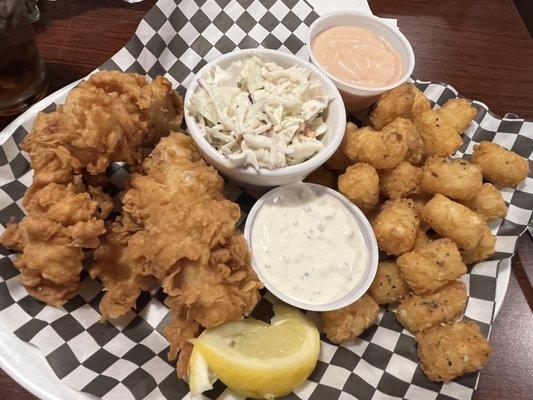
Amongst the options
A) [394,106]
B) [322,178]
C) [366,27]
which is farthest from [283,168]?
[366,27]

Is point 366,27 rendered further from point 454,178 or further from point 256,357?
point 256,357

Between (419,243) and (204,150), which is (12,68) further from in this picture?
(419,243)

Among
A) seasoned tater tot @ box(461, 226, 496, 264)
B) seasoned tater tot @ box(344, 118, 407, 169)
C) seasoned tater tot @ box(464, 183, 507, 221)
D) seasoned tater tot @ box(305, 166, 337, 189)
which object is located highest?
seasoned tater tot @ box(344, 118, 407, 169)

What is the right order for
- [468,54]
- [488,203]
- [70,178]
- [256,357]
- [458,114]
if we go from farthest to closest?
[468,54] → [458,114] → [488,203] → [70,178] → [256,357]

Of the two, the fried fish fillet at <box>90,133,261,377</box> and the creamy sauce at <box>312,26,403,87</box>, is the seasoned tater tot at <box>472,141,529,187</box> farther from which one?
the fried fish fillet at <box>90,133,261,377</box>

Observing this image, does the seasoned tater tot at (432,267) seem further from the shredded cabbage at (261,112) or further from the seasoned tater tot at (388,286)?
the shredded cabbage at (261,112)

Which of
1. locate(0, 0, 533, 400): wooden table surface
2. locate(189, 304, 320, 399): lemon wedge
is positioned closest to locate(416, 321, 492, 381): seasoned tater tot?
locate(0, 0, 533, 400): wooden table surface

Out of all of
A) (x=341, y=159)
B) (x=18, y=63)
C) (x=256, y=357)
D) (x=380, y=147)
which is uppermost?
(x=18, y=63)
